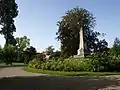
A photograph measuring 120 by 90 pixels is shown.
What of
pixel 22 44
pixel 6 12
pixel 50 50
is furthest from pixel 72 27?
pixel 6 12

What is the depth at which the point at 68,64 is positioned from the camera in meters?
29.9

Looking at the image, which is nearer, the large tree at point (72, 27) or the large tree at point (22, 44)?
the large tree at point (72, 27)

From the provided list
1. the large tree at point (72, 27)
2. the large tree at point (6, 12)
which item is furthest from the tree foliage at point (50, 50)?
the large tree at point (6, 12)

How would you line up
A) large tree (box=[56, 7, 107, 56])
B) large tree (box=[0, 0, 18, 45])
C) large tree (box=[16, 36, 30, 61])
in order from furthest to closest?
large tree (box=[16, 36, 30, 61]), large tree (box=[56, 7, 107, 56]), large tree (box=[0, 0, 18, 45])

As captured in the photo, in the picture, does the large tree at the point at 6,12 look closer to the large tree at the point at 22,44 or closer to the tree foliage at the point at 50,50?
the tree foliage at the point at 50,50

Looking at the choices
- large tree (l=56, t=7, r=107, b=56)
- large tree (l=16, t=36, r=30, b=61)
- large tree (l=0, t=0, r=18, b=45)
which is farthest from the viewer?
large tree (l=16, t=36, r=30, b=61)

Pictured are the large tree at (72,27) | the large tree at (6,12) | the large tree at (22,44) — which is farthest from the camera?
the large tree at (22,44)

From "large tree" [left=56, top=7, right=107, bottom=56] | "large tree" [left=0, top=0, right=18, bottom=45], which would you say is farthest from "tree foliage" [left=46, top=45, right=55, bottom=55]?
"large tree" [left=0, top=0, right=18, bottom=45]

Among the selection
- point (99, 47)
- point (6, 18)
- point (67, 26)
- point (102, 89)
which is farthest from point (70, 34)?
point (102, 89)

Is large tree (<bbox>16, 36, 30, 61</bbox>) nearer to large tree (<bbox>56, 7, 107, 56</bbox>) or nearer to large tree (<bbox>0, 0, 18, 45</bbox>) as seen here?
large tree (<bbox>56, 7, 107, 56</bbox>)

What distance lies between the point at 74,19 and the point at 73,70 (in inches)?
1348

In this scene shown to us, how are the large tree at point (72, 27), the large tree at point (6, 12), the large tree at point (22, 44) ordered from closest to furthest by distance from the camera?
the large tree at point (6, 12) < the large tree at point (72, 27) < the large tree at point (22, 44)

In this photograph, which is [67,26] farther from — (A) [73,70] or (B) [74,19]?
(A) [73,70]

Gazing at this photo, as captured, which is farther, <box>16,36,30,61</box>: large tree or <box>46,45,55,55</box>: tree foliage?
<box>16,36,30,61</box>: large tree
